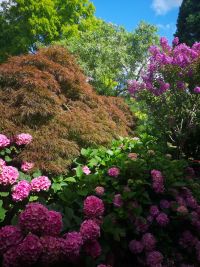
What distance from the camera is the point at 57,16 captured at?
2433 centimetres

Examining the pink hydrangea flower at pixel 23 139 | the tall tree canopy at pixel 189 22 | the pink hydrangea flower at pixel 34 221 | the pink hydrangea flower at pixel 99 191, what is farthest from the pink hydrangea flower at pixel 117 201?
the tall tree canopy at pixel 189 22

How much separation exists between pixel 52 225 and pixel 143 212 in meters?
1.55

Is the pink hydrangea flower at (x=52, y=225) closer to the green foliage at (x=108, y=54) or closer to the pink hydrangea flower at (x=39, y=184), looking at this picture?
the pink hydrangea flower at (x=39, y=184)

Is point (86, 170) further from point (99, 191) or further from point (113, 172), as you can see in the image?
point (99, 191)

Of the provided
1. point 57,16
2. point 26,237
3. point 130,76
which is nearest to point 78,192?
point 26,237

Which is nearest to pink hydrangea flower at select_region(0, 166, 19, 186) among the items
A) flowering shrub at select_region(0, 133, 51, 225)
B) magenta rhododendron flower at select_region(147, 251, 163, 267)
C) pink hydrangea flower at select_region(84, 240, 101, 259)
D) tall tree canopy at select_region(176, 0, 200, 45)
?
flowering shrub at select_region(0, 133, 51, 225)

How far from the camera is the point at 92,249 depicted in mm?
3074

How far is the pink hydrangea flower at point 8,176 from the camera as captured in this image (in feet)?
13.2

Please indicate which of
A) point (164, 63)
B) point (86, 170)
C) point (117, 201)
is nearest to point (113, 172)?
point (117, 201)

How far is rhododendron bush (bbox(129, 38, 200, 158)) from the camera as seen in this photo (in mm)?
7504

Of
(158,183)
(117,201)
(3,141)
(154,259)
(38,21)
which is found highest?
(38,21)

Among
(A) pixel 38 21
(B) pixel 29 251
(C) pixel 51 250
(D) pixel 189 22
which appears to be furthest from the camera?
(D) pixel 189 22

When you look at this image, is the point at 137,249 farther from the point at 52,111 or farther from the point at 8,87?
the point at 8,87

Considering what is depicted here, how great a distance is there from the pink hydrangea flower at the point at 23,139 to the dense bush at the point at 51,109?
0.08m
